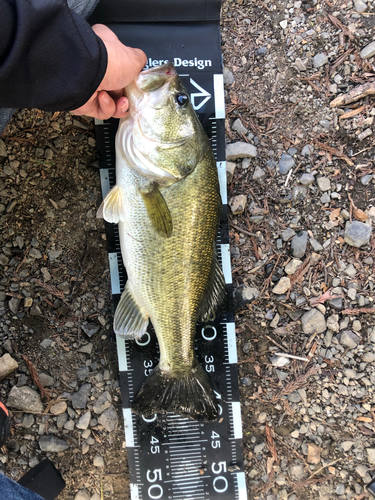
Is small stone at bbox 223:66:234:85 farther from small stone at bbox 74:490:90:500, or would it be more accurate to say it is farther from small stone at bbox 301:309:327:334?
small stone at bbox 74:490:90:500

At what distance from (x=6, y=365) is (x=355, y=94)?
3008 millimetres

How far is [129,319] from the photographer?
83.7 inches

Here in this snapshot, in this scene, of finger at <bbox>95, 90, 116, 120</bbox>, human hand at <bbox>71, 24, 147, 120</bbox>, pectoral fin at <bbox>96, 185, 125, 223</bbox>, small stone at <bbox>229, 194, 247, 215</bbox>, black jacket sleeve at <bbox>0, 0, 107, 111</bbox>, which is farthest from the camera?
small stone at <bbox>229, 194, 247, 215</bbox>

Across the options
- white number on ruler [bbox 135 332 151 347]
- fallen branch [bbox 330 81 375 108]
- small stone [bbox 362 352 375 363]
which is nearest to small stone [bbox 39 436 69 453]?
white number on ruler [bbox 135 332 151 347]

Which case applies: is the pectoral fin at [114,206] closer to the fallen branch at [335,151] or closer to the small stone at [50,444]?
the fallen branch at [335,151]

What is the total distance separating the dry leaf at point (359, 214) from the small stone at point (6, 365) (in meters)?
2.55

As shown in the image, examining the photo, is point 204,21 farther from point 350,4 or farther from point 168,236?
point 168,236

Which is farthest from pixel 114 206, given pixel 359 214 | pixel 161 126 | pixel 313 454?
pixel 313 454

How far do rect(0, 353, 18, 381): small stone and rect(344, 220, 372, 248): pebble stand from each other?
245cm

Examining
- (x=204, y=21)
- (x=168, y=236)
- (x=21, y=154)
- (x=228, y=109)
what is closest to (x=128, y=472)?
(x=168, y=236)

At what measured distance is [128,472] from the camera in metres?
2.32

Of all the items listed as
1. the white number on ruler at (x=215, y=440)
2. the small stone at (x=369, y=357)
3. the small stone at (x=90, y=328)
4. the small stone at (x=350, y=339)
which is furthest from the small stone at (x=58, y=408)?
the small stone at (x=369, y=357)

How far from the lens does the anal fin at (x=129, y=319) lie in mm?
2121

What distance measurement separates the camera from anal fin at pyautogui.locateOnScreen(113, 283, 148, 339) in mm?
2121
